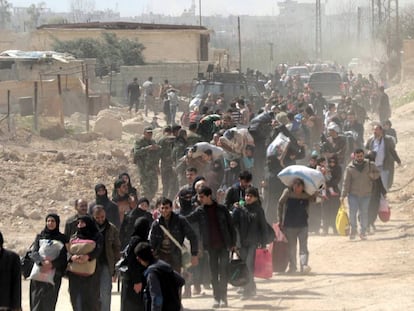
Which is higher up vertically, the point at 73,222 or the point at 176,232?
the point at 73,222

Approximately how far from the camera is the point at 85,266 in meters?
11.1

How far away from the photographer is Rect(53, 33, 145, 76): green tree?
181 feet

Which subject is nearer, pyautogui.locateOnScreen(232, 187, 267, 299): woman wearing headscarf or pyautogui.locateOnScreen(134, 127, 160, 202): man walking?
pyautogui.locateOnScreen(232, 187, 267, 299): woman wearing headscarf

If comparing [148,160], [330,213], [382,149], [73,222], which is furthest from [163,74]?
[73,222]

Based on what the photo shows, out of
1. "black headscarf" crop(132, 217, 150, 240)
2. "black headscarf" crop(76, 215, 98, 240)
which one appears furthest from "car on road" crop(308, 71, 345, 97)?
"black headscarf" crop(132, 217, 150, 240)

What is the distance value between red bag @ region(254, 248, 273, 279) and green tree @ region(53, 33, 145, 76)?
4058 centimetres

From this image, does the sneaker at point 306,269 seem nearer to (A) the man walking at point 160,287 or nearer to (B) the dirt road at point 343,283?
(B) the dirt road at point 343,283

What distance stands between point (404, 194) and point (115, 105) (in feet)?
79.4

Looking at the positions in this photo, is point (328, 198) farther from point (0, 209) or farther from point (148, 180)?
point (0, 209)

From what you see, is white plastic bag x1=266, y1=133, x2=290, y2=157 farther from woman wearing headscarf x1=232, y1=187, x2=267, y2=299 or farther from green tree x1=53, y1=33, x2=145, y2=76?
green tree x1=53, y1=33, x2=145, y2=76

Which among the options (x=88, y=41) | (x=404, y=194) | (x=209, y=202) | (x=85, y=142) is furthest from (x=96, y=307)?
(x=88, y=41)

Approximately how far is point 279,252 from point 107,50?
4203 cm

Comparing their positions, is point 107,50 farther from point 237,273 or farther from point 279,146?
point 237,273

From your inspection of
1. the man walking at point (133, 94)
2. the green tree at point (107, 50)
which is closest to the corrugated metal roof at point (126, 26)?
the green tree at point (107, 50)
